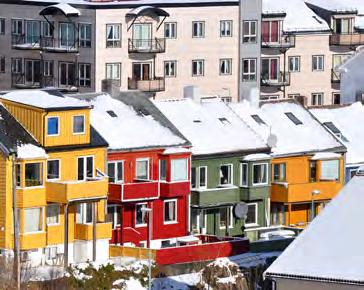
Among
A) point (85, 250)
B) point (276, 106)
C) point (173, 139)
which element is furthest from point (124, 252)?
point (276, 106)

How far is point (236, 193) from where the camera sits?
8769 cm

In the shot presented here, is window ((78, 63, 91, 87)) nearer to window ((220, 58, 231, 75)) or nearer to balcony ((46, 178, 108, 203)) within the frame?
window ((220, 58, 231, 75))

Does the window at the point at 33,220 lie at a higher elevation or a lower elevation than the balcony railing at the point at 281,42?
lower

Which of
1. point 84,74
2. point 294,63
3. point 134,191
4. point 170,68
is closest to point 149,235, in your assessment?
point 134,191

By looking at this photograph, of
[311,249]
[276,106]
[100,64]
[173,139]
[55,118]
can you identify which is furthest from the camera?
[100,64]

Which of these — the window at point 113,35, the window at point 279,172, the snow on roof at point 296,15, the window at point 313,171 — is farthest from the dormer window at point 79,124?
the snow on roof at point 296,15

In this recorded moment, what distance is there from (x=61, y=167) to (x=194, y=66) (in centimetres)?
3858

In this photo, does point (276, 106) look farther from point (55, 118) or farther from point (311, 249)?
point (311, 249)

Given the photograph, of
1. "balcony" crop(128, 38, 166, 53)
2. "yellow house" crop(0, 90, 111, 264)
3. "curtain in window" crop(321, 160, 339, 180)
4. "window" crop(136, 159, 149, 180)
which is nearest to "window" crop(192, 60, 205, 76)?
"balcony" crop(128, 38, 166, 53)

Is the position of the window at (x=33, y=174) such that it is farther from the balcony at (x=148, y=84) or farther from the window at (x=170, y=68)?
the window at (x=170, y=68)

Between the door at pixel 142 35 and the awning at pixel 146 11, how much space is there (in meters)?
0.64

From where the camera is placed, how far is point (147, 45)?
115688mm

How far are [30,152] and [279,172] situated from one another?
13797 mm

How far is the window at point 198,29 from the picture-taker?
118 m
